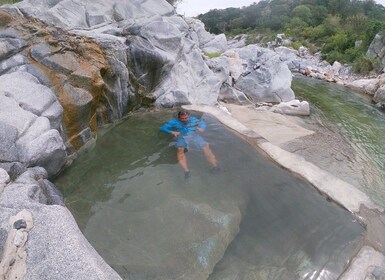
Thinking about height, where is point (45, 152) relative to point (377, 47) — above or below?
above

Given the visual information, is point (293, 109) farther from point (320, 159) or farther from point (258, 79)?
point (320, 159)

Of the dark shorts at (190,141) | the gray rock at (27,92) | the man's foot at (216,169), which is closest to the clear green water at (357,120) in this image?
the man's foot at (216,169)

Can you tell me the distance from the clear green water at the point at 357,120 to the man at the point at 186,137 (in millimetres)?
3084

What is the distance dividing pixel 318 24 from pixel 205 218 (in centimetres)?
5555

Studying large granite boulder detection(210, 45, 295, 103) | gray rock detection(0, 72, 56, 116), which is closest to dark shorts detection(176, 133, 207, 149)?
gray rock detection(0, 72, 56, 116)

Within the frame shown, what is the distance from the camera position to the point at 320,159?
7277mm

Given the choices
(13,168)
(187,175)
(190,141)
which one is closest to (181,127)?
(190,141)

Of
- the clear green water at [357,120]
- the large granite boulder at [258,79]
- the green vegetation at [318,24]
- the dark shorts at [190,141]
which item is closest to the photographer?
the dark shorts at [190,141]

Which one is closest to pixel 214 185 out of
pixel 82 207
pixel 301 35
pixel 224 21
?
pixel 82 207

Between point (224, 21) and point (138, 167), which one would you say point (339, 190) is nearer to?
point (138, 167)

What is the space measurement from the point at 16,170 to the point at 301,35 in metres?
45.8

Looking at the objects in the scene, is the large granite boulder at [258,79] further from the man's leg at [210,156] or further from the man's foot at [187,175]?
the man's foot at [187,175]

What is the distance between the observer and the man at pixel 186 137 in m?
6.21

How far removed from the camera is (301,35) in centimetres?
4375
